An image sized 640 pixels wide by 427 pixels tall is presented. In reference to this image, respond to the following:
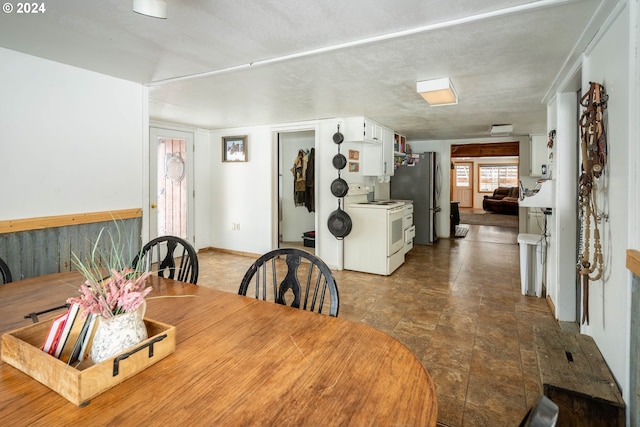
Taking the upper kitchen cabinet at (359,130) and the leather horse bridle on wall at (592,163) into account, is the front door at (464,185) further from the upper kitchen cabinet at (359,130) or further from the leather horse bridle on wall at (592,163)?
the leather horse bridle on wall at (592,163)

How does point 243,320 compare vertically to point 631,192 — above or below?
below

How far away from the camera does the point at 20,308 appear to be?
139cm

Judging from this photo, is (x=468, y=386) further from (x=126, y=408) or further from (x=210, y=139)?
(x=210, y=139)

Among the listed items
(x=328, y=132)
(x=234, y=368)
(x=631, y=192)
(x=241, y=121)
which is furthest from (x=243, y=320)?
(x=241, y=121)

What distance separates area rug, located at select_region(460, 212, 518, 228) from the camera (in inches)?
364

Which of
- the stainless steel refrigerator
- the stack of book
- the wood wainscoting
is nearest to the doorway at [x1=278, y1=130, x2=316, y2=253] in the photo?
the stainless steel refrigerator

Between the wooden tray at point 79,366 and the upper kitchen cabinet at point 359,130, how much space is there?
12.3 ft

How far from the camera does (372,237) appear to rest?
4.41 metres

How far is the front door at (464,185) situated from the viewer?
13.9 m

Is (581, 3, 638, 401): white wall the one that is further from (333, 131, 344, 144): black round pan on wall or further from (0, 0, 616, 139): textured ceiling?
(333, 131, 344, 144): black round pan on wall

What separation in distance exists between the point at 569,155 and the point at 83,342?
342 centimetres

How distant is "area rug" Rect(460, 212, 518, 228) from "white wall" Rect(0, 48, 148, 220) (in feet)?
29.3

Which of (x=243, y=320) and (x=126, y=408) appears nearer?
(x=126, y=408)

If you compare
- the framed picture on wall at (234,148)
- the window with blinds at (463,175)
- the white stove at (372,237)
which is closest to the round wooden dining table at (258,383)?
the white stove at (372,237)
